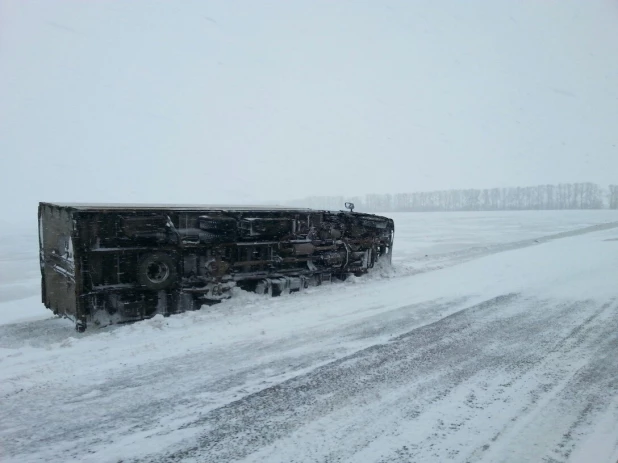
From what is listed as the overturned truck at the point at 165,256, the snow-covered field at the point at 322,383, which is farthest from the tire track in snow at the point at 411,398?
the overturned truck at the point at 165,256

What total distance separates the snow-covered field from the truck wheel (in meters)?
0.63

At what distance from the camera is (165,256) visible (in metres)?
6.94

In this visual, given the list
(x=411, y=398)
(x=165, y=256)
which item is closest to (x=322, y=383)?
(x=411, y=398)

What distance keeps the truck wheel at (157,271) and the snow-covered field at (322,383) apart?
24.6 inches

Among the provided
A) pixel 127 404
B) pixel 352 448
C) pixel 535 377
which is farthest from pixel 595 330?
pixel 127 404

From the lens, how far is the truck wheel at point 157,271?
21.8ft

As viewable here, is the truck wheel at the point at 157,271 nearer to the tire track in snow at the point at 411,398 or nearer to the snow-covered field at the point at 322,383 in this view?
the snow-covered field at the point at 322,383

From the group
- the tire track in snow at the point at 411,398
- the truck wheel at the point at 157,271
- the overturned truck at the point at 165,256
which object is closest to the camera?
the tire track in snow at the point at 411,398

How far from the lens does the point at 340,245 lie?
984 cm

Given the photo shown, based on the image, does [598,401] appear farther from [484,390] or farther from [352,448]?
[352,448]

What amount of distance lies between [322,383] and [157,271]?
3788mm

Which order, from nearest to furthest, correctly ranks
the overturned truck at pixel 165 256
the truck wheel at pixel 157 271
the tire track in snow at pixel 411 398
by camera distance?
1. the tire track in snow at pixel 411 398
2. the overturned truck at pixel 165 256
3. the truck wheel at pixel 157 271

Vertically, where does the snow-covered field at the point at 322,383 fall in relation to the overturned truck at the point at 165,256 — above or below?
below

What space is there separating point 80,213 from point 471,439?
17.9 feet
